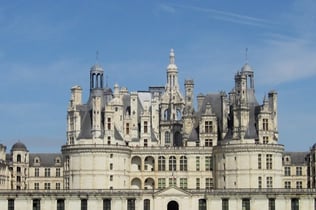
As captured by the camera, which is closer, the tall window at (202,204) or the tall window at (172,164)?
the tall window at (202,204)

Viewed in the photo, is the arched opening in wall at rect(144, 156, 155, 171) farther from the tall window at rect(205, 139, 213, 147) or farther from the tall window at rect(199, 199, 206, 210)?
the tall window at rect(199, 199, 206, 210)

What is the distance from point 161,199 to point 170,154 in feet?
34.6

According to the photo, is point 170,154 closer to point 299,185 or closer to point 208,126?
point 208,126

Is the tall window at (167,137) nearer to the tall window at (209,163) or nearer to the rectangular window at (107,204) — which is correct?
the tall window at (209,163)

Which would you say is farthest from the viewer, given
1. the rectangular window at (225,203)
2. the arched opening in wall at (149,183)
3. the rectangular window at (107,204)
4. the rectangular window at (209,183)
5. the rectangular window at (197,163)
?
the arched opening in wall at (149,183)

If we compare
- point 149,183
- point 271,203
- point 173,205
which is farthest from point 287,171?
point 173,205

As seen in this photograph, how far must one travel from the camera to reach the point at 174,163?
105 m

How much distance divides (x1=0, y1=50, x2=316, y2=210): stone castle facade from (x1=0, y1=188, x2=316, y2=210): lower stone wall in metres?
0.11

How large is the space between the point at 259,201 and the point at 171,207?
10207 mm

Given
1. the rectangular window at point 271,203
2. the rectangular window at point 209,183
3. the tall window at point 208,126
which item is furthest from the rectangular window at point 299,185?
the rectangular window at point 271,203

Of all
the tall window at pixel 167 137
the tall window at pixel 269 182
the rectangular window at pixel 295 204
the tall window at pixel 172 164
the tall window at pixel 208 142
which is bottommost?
the rectangular window at pixel 295 204

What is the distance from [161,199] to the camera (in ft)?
311

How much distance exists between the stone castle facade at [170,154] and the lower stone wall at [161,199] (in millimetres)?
109

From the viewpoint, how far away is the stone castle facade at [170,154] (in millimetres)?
94438
